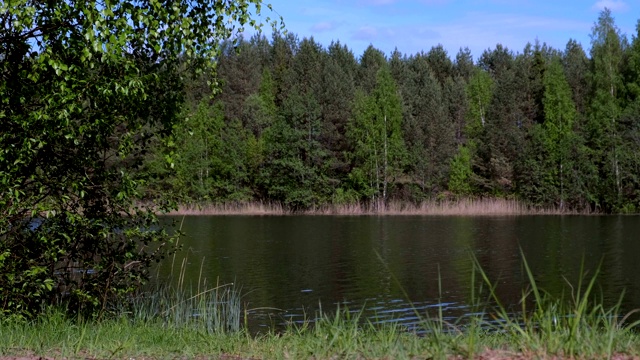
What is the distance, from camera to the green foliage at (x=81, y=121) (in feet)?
31.4

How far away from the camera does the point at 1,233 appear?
10.3 m

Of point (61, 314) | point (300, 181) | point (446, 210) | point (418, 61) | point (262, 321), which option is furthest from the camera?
point (418, 61)

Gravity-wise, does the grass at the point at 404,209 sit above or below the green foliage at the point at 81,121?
below

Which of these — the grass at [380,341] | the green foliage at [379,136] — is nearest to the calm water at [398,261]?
the grass at [380,341]

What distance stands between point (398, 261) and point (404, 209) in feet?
119

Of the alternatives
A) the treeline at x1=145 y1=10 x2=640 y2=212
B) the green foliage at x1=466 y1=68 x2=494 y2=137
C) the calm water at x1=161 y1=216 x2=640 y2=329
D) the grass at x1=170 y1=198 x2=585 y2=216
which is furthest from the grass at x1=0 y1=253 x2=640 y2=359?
the green foliage at x1=466 y1=68 x2=494 y2=137

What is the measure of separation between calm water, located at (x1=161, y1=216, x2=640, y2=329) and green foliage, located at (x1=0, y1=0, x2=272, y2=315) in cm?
370

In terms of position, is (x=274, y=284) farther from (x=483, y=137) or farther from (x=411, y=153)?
(x=483, y=137)

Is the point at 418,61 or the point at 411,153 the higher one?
the point at 418,61

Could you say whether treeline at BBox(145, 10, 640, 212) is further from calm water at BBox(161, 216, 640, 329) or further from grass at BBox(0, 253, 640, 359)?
grass at BBox(0, 253, 640, 359)

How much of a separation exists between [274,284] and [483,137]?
53981 millimetres

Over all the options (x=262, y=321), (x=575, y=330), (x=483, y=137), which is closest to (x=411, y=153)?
(x=483, y=137)

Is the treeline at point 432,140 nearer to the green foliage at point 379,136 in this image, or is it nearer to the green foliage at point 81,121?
the green foliage at point 379,136

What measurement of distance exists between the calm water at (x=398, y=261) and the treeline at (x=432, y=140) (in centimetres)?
1447
